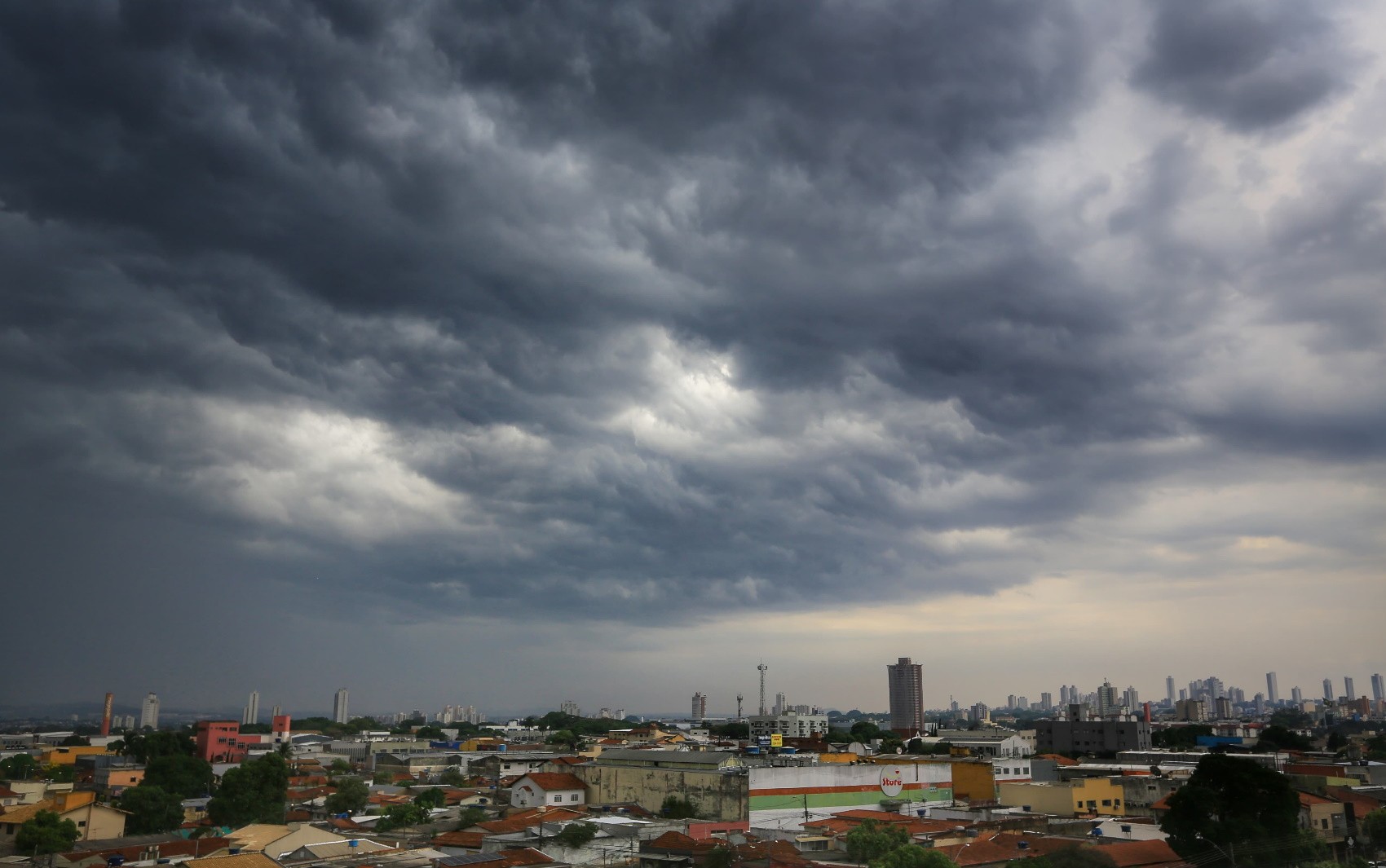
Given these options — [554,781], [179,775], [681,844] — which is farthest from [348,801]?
[681,844]

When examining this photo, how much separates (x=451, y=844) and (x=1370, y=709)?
20897 centimetres

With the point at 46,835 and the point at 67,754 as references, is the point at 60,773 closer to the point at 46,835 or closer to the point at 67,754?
the point at 67,754

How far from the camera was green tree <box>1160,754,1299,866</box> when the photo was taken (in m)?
27.7

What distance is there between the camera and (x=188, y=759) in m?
51.3

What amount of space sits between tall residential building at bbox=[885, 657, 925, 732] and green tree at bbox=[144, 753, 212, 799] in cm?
15831

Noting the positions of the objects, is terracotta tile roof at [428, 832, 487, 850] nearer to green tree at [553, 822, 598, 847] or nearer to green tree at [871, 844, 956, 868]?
green tree at [553, 822, 598, 847]

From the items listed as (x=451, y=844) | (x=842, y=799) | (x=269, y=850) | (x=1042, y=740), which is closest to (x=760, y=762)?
(x=842, y=799)

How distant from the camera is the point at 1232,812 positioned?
1118 inches

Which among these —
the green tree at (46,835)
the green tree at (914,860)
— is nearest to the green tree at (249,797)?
the green tree at (46,835)

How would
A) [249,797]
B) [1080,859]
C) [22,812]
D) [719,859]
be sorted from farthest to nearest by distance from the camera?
[249,797]
[22,812]
[719,859]
[1080,859]

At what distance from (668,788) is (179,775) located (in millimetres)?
25774

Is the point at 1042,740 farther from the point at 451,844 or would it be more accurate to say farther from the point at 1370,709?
the point at 1370,709

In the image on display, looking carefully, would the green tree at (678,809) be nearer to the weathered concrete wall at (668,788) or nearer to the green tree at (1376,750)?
the weathered concrete wall at (668,788)

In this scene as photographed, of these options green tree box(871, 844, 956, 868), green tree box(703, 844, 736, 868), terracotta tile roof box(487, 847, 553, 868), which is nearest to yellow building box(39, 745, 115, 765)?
terracotta tile roof box(487, 847, 553, 868)
